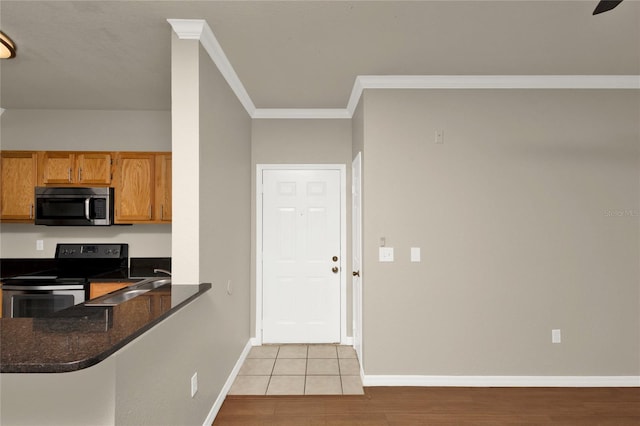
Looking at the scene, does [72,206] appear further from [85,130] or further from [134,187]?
[85,130]

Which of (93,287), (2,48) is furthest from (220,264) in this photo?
(2,48)

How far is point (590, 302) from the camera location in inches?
117

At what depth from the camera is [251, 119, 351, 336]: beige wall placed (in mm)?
3957

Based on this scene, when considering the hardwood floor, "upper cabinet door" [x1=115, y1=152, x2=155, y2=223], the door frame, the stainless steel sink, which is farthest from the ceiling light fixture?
the hardwood floor

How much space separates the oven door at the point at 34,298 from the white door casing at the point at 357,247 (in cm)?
266

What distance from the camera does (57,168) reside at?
3.56 m

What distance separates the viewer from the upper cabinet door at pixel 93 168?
3.57 meters

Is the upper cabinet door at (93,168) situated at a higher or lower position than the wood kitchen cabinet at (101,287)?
higher

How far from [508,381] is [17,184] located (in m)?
4.99

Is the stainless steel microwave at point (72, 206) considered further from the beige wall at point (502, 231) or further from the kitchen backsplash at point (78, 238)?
the beige wall at point (502, 231)

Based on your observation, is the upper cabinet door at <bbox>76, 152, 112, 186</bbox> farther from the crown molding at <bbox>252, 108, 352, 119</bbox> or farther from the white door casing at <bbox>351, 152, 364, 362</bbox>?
the white door casing at <bbox>351, 152, 364, 362</bbox>

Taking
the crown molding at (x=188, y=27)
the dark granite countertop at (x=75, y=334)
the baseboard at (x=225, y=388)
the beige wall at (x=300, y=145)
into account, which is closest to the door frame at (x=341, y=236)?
the beige wall at (x=300, y=145)

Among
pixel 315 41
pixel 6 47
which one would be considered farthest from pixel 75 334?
pixel 6 47

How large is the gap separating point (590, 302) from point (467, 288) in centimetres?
105
